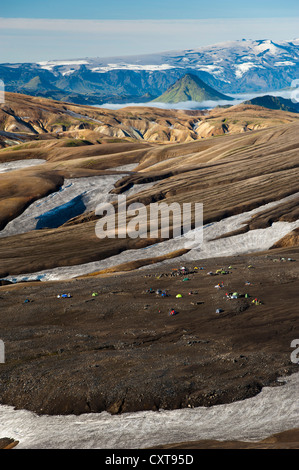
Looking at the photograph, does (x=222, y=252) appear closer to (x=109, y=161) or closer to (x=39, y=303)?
(x=39, y=303)

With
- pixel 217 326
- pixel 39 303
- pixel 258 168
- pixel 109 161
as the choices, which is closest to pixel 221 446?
pixel 217 326

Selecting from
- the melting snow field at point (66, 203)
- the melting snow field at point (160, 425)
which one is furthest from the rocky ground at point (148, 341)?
the melting snow field at point (66, 203)

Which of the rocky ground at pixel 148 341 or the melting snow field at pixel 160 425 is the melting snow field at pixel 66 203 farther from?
the melting snow field at pixel 160 425

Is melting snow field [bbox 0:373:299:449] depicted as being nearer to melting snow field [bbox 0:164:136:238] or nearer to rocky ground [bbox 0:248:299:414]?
rocky ground [bbox 0:248:299:414]

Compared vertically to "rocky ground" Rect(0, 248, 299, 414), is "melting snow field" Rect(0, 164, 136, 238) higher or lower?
lower

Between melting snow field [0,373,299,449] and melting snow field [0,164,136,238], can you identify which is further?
melting snow field [0,164,136,238]

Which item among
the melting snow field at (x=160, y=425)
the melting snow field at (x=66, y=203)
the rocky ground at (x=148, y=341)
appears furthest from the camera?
the melting snow field at (x=66, y=203)

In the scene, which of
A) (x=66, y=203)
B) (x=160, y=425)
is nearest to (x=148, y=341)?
(x=160, y=425)

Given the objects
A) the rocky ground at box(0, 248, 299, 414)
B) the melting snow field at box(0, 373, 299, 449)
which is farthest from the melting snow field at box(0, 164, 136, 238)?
the melting snow field at box(0, 373, 299, 449)
